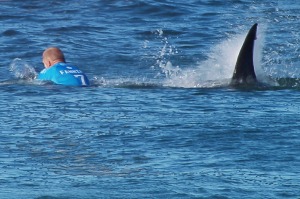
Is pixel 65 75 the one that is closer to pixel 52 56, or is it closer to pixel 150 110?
pixel 52 56

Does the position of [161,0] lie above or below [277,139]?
above

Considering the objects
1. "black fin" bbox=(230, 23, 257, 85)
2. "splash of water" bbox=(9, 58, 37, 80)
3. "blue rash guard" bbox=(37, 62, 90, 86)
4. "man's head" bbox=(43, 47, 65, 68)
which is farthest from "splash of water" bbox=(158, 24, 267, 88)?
"splash of water" bbox=(9, 58, 37, 80)

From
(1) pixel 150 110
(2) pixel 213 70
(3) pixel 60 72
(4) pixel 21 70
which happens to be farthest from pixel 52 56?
(2) pixel 213 70

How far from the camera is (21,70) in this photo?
18.7 meters

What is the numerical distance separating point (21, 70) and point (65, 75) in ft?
7.03

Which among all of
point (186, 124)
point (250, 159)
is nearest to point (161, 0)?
point (186, 124)

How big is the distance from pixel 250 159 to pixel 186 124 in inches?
81.2

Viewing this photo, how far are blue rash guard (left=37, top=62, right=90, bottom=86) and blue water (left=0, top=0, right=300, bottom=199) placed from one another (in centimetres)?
26

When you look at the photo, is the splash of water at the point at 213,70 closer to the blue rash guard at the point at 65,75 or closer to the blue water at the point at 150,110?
the blue water at the point at 150,110

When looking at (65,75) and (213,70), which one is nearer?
(65,75)

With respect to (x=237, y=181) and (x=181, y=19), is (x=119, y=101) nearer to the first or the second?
(x=237, y=181)

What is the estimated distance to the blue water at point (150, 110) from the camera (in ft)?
35.2

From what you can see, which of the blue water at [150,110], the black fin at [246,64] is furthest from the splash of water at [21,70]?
the black fin at [246,64]

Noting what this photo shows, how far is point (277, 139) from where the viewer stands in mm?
12492
